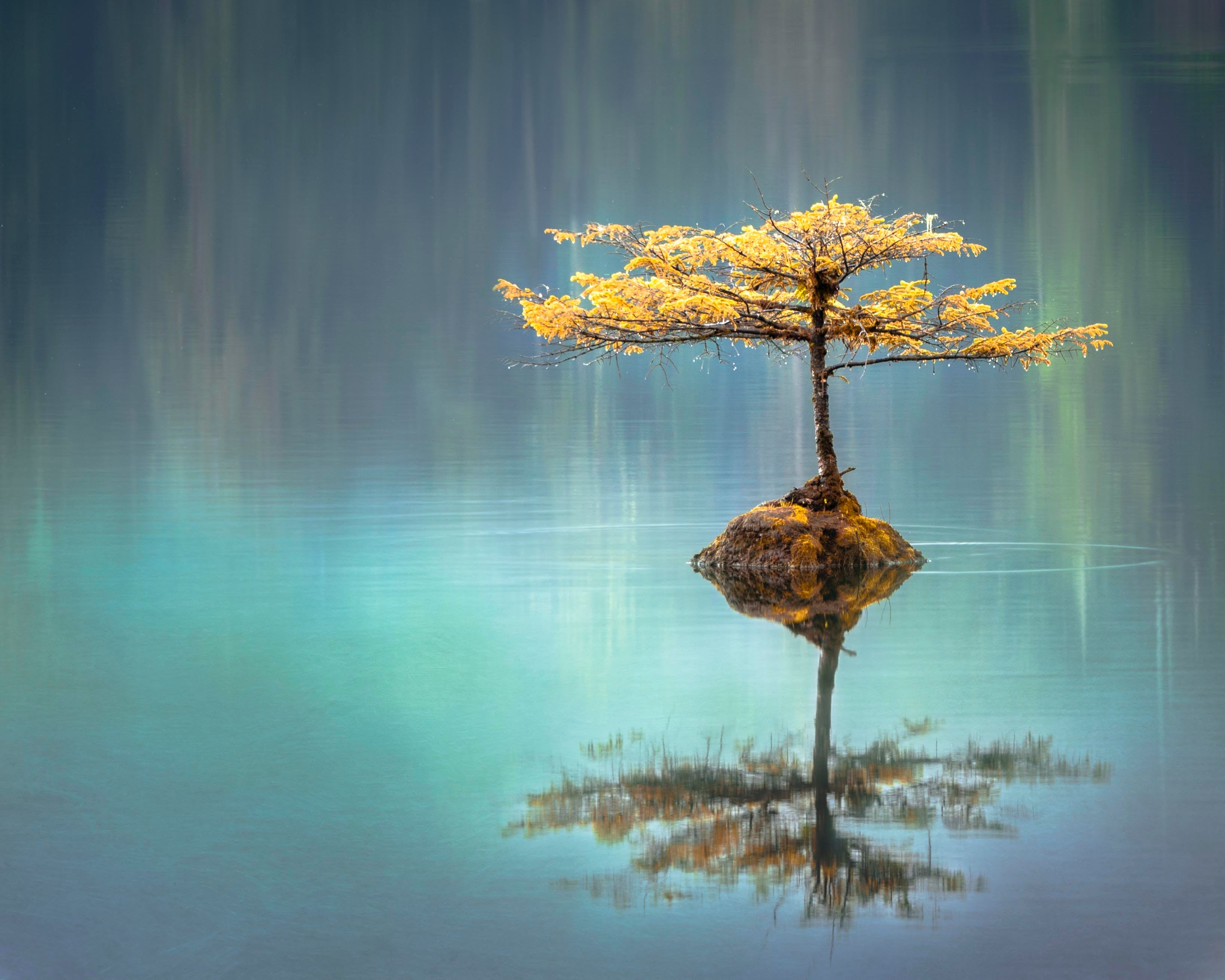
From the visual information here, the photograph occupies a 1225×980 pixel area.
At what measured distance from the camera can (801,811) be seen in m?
7.09

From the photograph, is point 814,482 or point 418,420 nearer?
point 814,482

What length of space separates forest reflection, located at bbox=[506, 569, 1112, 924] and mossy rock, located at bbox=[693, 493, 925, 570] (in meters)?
5.77

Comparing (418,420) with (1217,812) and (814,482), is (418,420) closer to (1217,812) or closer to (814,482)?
(814,482)

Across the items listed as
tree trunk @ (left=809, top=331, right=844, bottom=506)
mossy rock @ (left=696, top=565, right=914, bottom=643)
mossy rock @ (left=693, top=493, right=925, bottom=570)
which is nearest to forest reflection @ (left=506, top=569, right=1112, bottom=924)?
mossy rock @ (left=696, top=565, right=914, bottom=643)

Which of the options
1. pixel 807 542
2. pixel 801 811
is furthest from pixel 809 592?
pixel 801 811

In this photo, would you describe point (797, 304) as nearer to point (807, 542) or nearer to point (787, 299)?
point (787, 299)

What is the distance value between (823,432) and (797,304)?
1.49 m

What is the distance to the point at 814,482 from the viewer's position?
51.3ft

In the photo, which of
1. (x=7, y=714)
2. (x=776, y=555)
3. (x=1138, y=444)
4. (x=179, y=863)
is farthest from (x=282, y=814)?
(x=1138, y=444)

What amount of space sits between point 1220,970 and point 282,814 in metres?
4.48

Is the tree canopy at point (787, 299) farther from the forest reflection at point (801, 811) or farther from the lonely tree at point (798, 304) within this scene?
the forest reflection at point (801, 811)

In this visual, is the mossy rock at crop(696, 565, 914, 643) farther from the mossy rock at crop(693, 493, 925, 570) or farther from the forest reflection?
the forest reflection

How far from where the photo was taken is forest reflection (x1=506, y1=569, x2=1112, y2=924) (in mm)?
6168

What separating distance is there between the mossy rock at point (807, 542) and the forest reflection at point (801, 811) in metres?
5.77
